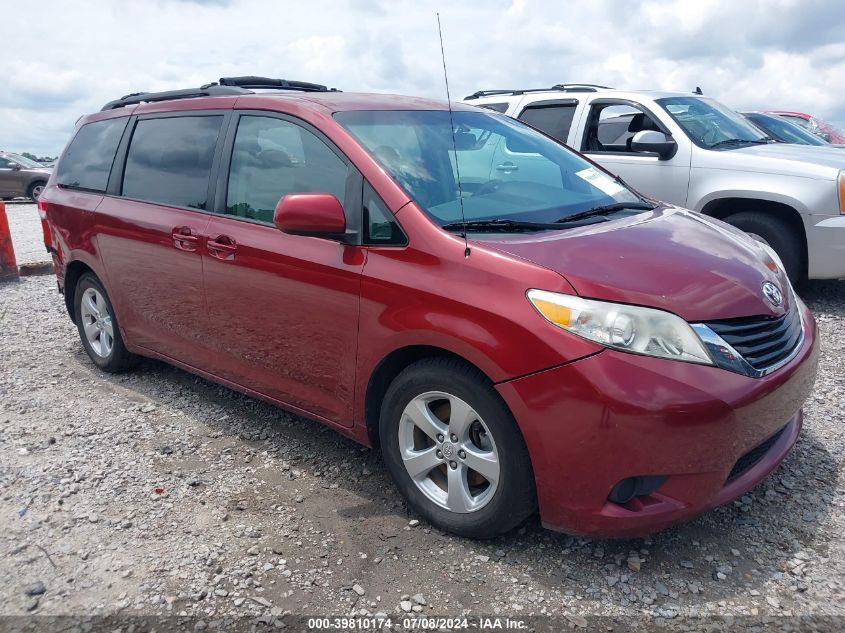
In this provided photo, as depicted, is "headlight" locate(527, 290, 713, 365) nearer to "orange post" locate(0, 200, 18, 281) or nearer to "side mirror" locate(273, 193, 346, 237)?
"side mirror" locate(273, 193, 346, 237)

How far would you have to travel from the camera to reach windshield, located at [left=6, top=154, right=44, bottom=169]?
68.0ft

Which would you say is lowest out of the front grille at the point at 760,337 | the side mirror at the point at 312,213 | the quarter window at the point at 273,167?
the front grille at the point at 760,337

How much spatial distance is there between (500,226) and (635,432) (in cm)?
102

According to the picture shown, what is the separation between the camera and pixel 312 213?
2.90 metres

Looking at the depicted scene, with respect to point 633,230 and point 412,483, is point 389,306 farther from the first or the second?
point 633,230

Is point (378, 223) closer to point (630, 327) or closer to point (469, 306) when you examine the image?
point (469, 306)

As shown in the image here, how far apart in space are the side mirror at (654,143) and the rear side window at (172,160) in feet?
12.8

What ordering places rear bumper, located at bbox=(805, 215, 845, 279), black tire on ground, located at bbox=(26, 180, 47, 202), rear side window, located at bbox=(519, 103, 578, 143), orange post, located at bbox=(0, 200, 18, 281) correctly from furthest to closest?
1. black tire on ground, located at bbox=(26, 180, 47, 202)
2. orange post, located at bbox=(0, 200, 18, 281)
3. rear side window, located at bbox=(519, 103, 578, 143)
4. rear bumper, located at bbox=(805, 215, 845, 279)

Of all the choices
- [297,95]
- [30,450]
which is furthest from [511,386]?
[30,450]

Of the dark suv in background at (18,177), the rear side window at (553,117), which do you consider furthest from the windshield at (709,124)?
the dark suv in background at (18,177)

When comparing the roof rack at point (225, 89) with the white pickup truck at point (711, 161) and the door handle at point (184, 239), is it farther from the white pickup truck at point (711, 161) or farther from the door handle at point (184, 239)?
the white pickup truck at point (711, 161)

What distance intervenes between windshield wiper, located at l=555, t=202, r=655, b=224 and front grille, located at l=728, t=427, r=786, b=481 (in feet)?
3.87

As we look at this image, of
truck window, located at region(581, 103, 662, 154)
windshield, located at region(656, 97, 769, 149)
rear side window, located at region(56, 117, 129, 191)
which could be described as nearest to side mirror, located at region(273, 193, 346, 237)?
rear side window, located at region(56, 117, 129, 191)

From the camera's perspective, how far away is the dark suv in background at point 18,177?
67.2ft
